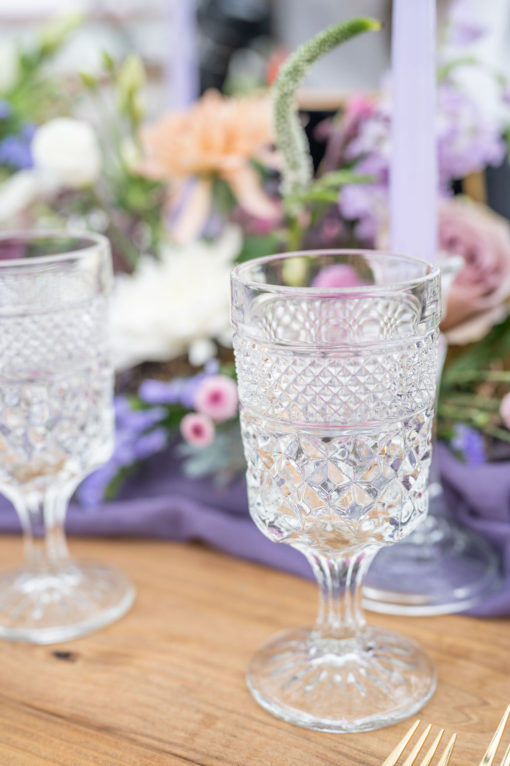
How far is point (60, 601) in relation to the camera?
67 centimetres

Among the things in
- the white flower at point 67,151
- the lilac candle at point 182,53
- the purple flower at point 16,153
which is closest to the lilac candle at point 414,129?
the white flower at point 67,151

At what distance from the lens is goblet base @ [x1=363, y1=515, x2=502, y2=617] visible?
65cm

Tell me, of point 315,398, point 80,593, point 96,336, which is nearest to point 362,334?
point 315,398

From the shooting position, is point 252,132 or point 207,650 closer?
point 207,650

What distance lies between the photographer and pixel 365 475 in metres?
0.49

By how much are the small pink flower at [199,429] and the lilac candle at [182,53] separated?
84 cm

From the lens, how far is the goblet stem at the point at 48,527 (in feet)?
2.22

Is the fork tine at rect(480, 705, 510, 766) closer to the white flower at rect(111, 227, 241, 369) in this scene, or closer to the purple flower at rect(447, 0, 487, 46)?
the white flower at rect(111, 227, 241, 369)

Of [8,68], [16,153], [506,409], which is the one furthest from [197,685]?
[8,68]

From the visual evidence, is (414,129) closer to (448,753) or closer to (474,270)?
(474,270)

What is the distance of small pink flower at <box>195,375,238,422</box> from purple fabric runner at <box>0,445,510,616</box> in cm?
7

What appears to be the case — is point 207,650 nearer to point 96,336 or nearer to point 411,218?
point 96,336

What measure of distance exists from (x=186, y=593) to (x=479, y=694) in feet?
0.76

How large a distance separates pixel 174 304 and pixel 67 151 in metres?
0.19
